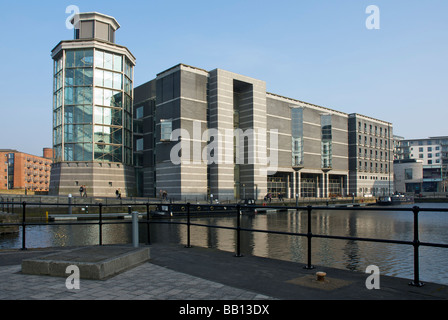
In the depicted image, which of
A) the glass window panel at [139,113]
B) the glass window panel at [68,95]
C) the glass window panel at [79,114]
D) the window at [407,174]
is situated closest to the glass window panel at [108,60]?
the glass window panel at [68,95]

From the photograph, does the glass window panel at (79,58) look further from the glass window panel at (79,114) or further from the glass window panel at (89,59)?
the glass window panel at (79,114)

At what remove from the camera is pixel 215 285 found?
227 inches

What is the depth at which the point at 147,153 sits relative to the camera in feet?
241

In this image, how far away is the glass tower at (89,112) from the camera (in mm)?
62688

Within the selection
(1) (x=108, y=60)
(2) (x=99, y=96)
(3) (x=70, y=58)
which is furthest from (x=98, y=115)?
(3) (x=70, y=58)

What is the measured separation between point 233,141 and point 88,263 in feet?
204

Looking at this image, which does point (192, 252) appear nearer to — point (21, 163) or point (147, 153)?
point (147, 153)

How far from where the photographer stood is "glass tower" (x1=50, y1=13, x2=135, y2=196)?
6269cm

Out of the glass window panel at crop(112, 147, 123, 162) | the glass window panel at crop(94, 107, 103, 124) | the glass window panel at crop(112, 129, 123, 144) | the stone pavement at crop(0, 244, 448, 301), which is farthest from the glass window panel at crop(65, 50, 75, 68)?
the stone pavement at crop(0, 244, 448, 301)

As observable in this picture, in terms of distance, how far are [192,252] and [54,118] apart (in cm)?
6791

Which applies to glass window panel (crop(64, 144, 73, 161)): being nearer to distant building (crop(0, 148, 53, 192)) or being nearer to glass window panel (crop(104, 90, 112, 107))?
glass window panel (crop(104, 90, 112, 107))

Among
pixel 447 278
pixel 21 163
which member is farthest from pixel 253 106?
pixel 21 163
